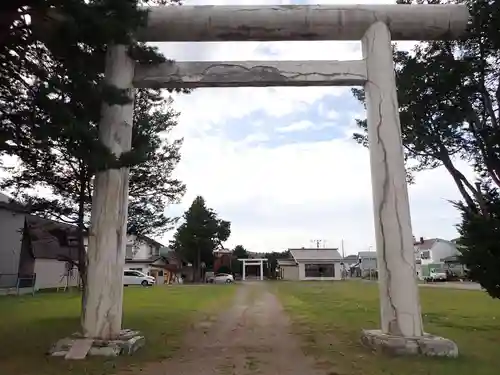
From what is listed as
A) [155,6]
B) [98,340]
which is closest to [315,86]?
[155,6]

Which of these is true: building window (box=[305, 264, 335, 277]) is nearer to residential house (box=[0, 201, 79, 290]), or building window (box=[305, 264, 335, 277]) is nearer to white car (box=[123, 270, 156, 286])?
white car (box=[123, 270, 156, 286])

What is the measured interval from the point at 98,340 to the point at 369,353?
4119 mm

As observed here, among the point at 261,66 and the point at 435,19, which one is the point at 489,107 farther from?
the point at 261,66

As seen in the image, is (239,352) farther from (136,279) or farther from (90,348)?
(136,279)

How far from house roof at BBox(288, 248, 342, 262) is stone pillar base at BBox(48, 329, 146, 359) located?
4477cm

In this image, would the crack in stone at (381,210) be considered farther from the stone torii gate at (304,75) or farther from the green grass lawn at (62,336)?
the green grass lawn at (62,336)

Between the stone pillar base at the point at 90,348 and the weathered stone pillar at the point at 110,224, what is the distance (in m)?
0.17

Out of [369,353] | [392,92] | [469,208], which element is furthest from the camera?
[469,208]

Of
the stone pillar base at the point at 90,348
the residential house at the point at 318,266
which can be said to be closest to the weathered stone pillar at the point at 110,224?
the stone pillar base at the point at 90,348

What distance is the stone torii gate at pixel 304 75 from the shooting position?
7.22m

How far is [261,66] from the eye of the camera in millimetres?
7910

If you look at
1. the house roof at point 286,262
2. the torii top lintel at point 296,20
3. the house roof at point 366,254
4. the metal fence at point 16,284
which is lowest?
the metal fence at point 16,284

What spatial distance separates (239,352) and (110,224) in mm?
2907

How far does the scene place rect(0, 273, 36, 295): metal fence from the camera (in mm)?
22766
